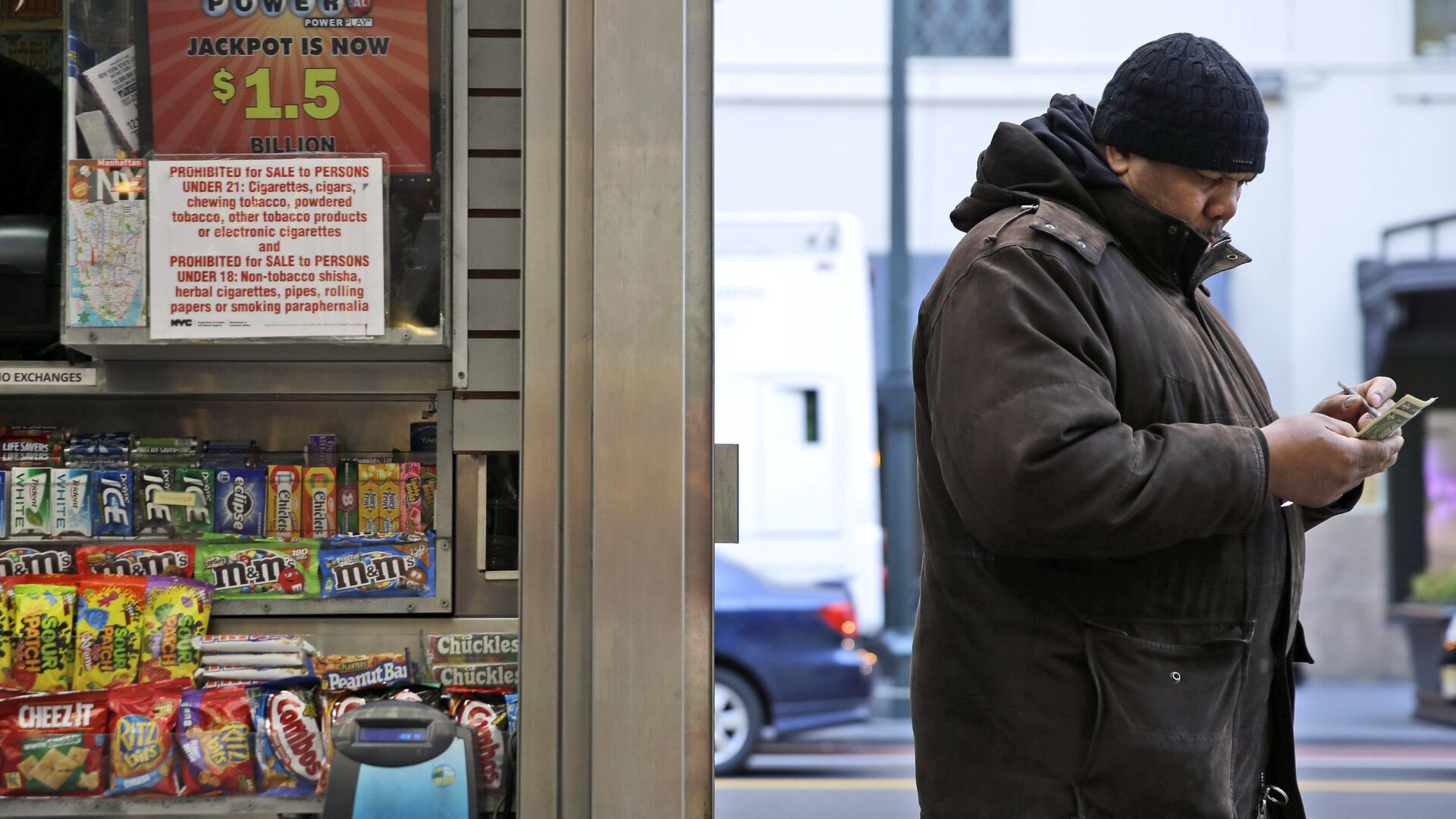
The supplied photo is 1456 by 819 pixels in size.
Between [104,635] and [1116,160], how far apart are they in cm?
184

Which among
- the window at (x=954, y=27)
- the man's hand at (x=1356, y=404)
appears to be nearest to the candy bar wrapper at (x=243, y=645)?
the man's hand at (x=1356, y=404)

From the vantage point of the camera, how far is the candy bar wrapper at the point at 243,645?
2.11 meters

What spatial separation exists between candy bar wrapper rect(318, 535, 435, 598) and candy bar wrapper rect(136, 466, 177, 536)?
29cm

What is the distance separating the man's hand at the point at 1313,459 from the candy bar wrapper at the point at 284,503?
160cm

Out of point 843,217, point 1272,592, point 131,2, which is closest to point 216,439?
point 131,2

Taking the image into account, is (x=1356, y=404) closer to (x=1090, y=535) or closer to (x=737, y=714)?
(x=1090, y=535)

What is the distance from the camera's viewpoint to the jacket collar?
1733 mm

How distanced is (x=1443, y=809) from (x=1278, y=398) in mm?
4578

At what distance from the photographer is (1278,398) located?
34.0ft

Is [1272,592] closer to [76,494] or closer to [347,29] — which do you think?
[347,29]

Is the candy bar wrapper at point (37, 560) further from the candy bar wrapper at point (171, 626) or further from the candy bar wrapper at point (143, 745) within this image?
the candy bar wrapper at point (143, 745)

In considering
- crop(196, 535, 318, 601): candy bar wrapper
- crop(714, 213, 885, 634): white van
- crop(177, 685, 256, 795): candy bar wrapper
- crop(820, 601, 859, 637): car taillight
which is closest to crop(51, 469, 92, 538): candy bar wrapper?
crop(196, 535, 318, 601): candy bar wrapper

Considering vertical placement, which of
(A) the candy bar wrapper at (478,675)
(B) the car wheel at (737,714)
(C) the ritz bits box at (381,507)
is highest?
(C) the ritz bits box at (381,507)

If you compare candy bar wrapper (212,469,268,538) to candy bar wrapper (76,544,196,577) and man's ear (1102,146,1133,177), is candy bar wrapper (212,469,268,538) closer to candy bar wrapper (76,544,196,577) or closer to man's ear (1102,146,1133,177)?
candy bar wrapper (76,544,196,577)
